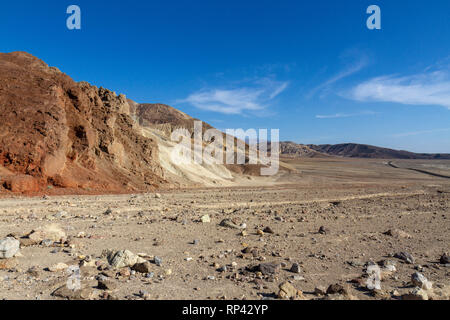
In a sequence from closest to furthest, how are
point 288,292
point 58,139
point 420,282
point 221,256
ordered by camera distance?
point 288,292 < point 420,282 < point 221,256 < point 58,139

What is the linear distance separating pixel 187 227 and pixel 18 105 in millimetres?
17406

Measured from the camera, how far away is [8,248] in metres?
5.15

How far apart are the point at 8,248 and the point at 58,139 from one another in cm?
1631

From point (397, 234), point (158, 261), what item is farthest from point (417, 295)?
point (397, 234)

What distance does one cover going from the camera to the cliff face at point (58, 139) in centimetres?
1733

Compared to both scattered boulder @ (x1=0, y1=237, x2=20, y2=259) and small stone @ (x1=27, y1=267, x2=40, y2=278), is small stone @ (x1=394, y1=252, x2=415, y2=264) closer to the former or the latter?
small stone @ (x1=27, y1=267, x2=40, y2=278)

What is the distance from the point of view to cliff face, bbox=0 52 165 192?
56.9 feet

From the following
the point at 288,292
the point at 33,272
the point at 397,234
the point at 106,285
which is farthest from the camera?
the point at 397,234

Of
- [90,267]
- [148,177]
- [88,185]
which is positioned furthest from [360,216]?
[148,177]

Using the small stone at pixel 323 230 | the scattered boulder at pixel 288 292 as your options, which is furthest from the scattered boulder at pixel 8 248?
the small stone at pixel 323 230

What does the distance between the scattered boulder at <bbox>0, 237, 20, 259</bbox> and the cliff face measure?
1240 cm

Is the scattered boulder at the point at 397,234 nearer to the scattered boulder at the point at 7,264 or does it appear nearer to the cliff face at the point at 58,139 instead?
the scattered boulder at the point at 7,264

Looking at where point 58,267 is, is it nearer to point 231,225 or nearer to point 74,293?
point 74,293

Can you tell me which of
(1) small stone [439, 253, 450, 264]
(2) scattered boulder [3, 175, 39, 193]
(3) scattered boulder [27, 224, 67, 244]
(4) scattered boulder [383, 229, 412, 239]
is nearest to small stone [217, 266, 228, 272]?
(3) scattered boulder [27, 224, 67, 244]
